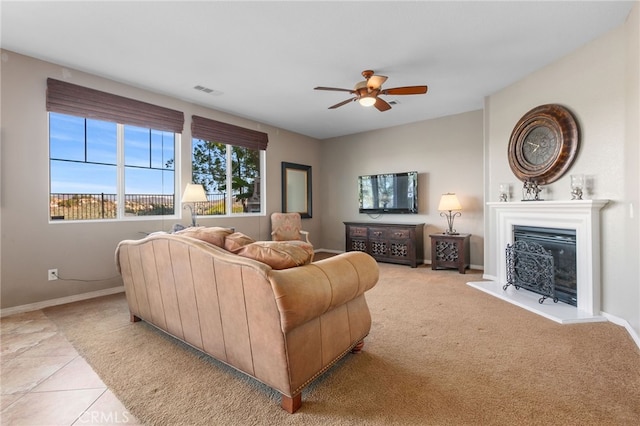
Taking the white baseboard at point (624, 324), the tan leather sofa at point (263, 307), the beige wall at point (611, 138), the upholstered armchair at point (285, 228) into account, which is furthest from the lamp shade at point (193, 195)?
the white baseboard at point (624, 324)

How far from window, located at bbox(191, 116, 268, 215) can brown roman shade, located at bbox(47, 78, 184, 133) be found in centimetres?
39

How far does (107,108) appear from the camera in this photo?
3436 mm

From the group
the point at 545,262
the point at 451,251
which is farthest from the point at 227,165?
the point at 545,262

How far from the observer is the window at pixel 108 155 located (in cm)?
321

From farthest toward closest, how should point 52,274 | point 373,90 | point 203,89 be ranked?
point 203,89
point 373,90
point 52,274

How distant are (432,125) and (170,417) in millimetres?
5309

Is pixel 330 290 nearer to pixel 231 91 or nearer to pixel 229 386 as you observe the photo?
pixel 229 386

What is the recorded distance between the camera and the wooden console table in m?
4.93

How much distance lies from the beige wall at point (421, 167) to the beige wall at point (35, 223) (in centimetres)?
394

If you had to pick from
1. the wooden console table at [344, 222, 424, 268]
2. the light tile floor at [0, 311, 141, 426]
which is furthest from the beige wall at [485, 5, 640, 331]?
the light tile floor at [0, 311, 141, 426]

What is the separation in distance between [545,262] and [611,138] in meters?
1.31

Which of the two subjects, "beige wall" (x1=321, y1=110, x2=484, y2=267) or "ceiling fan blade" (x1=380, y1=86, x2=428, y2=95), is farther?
"beige wall" (x1=321, y1=110, x2=484, y2=267)

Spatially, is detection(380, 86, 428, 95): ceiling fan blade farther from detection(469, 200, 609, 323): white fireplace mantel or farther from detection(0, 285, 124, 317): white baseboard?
detection(0, 285, 124, 317): white baseboard

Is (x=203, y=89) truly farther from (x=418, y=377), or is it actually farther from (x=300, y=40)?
(x=418, y=377)
